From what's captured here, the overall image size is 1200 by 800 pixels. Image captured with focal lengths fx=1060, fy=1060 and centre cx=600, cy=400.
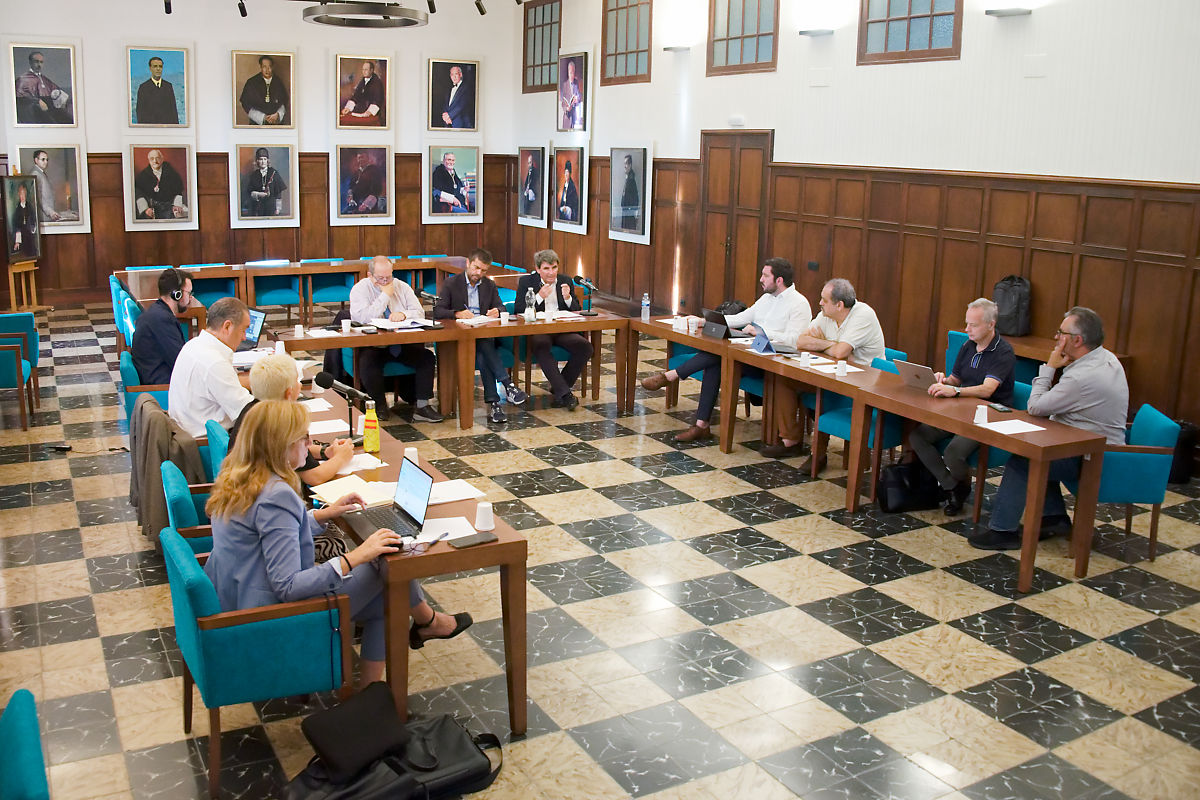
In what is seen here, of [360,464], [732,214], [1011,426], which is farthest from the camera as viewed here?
[732,214]

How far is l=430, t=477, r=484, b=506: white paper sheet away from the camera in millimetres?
4539

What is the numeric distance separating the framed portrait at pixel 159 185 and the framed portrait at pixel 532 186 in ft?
16.2

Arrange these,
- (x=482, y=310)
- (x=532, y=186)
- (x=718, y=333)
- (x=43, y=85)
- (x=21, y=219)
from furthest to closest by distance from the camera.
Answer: (x=532, y=186)
(x=43, y=85)
(x=21, y=219)
(x=482, y=310)
(x=718, y=333)

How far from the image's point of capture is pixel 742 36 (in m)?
12.0

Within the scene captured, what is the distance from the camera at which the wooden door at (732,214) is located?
11992 mm

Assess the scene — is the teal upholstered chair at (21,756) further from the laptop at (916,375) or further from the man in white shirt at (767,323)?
the man in white shirt at (767,323)

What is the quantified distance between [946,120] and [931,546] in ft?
15.8

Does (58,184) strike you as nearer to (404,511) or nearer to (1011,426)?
(404,511)

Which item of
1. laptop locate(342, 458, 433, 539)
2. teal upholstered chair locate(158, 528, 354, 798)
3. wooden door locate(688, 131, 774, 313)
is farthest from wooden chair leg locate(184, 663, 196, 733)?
wooden door locate(688, 131, 774, 313)

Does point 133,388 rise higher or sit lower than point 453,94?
lower

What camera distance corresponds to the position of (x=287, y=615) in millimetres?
3711

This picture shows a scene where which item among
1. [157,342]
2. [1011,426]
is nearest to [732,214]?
[1011,426]

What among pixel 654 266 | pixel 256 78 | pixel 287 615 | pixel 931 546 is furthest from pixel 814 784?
pixel 256 78

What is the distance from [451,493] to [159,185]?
39.9 ft
